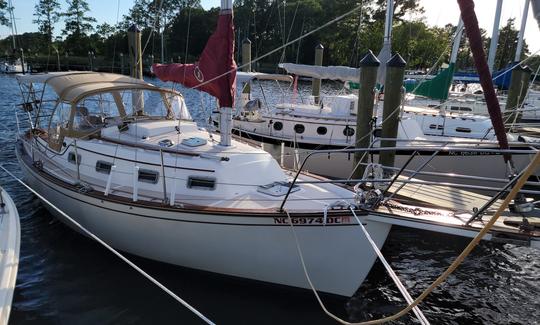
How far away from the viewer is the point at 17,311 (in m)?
6.57

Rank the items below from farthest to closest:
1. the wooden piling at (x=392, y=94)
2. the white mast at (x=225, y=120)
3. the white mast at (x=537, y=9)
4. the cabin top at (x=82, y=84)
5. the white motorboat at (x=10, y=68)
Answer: the white motorboat at (x=10, y=68) < the wooden piling at (x=392, y=94) < the cabin top at (x=82, y=84) < the white mast at (x=225, y=120) < the white mast at (x=537, y=9)

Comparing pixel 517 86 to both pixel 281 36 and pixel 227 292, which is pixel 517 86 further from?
pixel 281 36

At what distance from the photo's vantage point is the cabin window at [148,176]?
7560 millimetres

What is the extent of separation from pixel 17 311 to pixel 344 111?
11824mm

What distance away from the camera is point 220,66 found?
735cm

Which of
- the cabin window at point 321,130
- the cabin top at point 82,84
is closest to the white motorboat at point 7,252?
the cabin top at point 82,84

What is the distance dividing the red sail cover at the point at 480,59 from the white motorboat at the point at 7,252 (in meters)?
5.93

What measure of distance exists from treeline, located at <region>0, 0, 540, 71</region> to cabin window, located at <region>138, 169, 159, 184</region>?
33.3 meters

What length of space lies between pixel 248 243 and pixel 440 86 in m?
11.7

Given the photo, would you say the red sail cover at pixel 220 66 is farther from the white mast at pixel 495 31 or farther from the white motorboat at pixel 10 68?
the white motorboat at pixel 10 68

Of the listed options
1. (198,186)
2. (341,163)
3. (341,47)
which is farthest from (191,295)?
(341,47)

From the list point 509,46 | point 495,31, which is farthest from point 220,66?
point 509,46

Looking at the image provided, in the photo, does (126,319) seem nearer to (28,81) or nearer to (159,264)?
(159,264)

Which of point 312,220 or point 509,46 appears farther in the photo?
point 509,46
